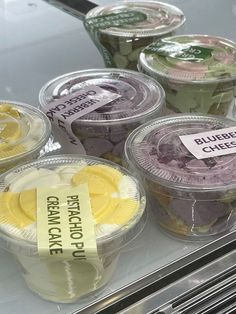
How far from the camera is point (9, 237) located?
0.80 metres

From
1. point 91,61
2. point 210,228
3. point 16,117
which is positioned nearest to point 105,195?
point 210,228

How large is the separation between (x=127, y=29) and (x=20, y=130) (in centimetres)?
48

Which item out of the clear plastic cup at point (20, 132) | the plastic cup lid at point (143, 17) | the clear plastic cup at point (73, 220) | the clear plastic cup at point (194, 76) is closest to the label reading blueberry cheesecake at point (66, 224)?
the clear plastic cup at point (73, 220)

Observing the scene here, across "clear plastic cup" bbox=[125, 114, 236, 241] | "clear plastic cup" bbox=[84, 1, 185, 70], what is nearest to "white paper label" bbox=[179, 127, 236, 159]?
"clear plastic cup" bbox=[125, 114, 236, 241]

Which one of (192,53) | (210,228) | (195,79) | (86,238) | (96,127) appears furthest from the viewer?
(192,53)

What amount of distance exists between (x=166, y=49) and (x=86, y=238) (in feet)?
2.11

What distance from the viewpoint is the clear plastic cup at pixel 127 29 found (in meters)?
1.38

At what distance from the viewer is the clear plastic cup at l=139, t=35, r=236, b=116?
120cm

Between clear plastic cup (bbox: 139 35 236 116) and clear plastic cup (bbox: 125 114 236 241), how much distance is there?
203mm

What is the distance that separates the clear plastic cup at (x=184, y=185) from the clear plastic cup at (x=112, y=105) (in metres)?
0.07

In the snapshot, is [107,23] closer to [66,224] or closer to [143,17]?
[143,17]

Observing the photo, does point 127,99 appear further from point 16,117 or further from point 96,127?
point 16,117

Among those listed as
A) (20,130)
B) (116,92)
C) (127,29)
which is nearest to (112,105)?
(116,92)

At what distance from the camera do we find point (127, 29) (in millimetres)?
1399
